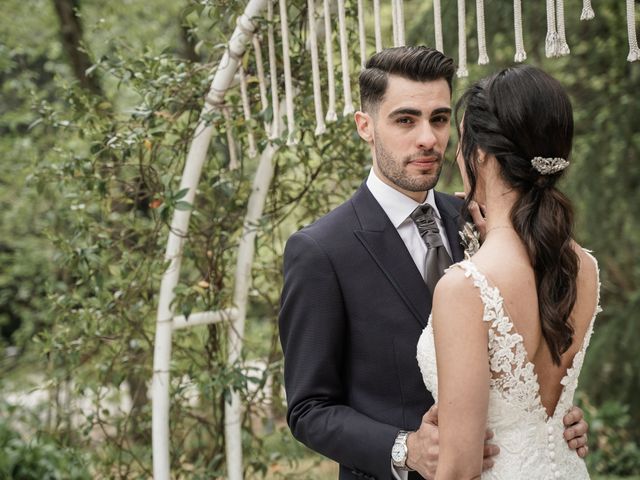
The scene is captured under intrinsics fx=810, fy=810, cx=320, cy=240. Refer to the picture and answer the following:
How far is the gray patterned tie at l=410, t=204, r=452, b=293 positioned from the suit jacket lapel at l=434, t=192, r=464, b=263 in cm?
7

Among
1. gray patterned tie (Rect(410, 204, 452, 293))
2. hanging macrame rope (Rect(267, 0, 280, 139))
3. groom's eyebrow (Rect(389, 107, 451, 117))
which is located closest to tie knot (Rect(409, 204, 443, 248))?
gray patterned tie (Rect(410, 204, 452, 293))

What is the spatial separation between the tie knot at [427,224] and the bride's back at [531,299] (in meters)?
0.34

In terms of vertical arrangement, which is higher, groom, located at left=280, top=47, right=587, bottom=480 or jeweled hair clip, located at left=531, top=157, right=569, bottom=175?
jeweled hair clip, located at left=531, top=157, right=569, bottom=175

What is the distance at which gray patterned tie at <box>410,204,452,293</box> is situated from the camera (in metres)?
2.00

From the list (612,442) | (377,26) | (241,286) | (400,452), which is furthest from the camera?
(612,442)

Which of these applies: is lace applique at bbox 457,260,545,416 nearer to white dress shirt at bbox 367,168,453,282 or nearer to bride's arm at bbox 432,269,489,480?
bride's arm at bbox 432,269,489,480

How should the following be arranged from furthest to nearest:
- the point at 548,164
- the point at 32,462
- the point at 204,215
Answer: the point at 32,462 < the point at 204,215 < the point at 548,164

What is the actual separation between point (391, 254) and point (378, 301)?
5.2 inches

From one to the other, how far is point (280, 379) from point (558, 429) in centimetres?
162

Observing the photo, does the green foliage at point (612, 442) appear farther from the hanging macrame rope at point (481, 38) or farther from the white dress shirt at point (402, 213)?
the hanging macrame rope at point (481, 38)

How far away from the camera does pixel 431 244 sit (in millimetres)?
2059

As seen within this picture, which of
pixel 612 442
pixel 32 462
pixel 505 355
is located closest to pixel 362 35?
pixel 505 355

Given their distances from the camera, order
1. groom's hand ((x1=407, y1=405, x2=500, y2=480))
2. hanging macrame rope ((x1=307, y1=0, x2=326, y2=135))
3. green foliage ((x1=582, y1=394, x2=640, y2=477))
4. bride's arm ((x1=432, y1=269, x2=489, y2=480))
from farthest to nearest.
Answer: green foliage ((x1=582, y1=394, x2=640, y2=477))
hanging macrame rope ((x1=307, y1=0, x2=326, y2=135))
groom's hand ((x1=407, y1=405, x2=500, y2=480))
bride's arm ((x1=432, y1=269, x2=489, y2=480))

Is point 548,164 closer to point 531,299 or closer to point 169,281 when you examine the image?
point 531,299
